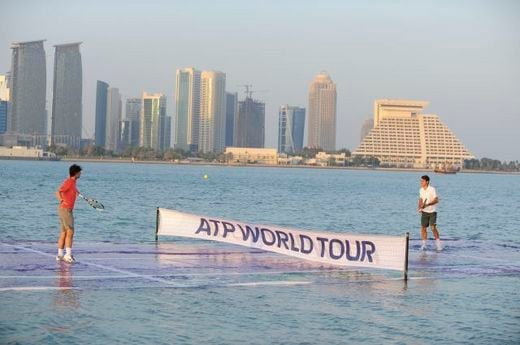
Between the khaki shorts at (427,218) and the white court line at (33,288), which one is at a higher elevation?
the khaki shorts at (427,218)

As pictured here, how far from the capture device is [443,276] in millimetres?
17406

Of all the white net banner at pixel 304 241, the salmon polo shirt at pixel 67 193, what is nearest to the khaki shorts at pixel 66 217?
the salmon polo shirt at pixel 67 193

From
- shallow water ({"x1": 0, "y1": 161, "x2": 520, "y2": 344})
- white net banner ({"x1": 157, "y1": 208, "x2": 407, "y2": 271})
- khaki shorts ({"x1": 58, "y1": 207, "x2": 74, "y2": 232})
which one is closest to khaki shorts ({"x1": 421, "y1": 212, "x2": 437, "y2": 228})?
shallow water ({"x1": 0, "y1": 161, "x2": 520, "y2": 344})

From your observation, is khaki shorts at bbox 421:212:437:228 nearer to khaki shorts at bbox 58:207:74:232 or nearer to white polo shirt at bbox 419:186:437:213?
white polo shirt at bbox 419:186:437:213

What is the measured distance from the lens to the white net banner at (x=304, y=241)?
16094mm

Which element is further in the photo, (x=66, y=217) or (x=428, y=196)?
(x=428, y=196)

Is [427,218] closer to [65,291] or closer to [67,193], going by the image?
[67,193]

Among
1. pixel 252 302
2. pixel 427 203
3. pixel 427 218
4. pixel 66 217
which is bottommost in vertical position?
pixel 252 302

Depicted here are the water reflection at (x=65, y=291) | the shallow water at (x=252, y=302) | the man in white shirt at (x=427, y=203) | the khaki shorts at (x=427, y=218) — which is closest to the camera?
the shallow water at (x=252, y=302)

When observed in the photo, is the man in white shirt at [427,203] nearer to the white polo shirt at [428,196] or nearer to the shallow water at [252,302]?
the white polo shirt at [428,196]

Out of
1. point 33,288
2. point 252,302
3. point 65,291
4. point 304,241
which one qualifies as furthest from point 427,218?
point 33,288

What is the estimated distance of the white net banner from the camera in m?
16.1

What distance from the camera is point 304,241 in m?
17.2

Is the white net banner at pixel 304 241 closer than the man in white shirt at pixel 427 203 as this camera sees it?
Yes
